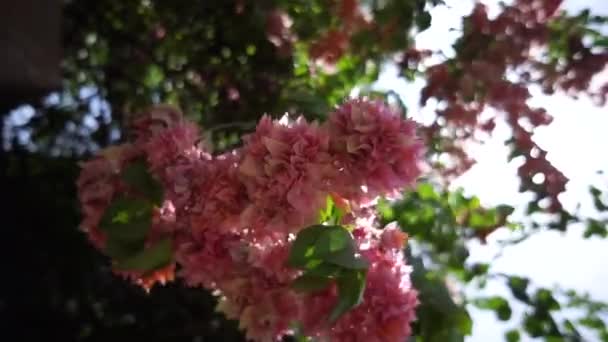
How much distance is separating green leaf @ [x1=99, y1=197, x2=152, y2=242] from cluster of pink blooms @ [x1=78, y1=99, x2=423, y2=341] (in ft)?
0.05

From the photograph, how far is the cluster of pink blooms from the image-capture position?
0.70 meters

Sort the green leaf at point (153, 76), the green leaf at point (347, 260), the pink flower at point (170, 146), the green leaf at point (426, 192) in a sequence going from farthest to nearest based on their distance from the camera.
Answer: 1. the green leaf at point (153, 76)
2. the green leaf at point (426, 192)
3. the pink flower at point (170, 146)
4. the green leaf at point (347, 260)

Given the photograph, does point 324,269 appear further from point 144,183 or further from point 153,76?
point 153,76

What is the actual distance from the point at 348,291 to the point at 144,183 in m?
0.28

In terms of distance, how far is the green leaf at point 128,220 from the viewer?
0.87m

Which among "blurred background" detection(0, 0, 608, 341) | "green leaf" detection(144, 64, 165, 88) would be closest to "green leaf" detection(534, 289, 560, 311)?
"blurred background" detection(0, 0, 608, 341)

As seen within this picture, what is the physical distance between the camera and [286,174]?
2.27ft

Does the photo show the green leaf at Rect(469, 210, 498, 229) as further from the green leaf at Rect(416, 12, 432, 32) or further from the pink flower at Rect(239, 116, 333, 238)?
the pink flower at Rect(239, 116, 333, 238)

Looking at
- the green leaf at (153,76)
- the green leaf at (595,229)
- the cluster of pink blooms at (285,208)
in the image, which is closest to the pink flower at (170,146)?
the cluster of pink blooms at (285,208)

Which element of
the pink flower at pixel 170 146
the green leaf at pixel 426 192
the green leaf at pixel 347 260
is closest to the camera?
the green leaf at pixel 347 260

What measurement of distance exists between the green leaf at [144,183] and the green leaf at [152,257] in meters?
0.05

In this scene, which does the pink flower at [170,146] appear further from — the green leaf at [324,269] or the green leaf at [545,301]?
the green leaf at [545,301]

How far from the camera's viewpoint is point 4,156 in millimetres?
1792

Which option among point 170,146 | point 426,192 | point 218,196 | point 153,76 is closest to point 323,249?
point 218,196
